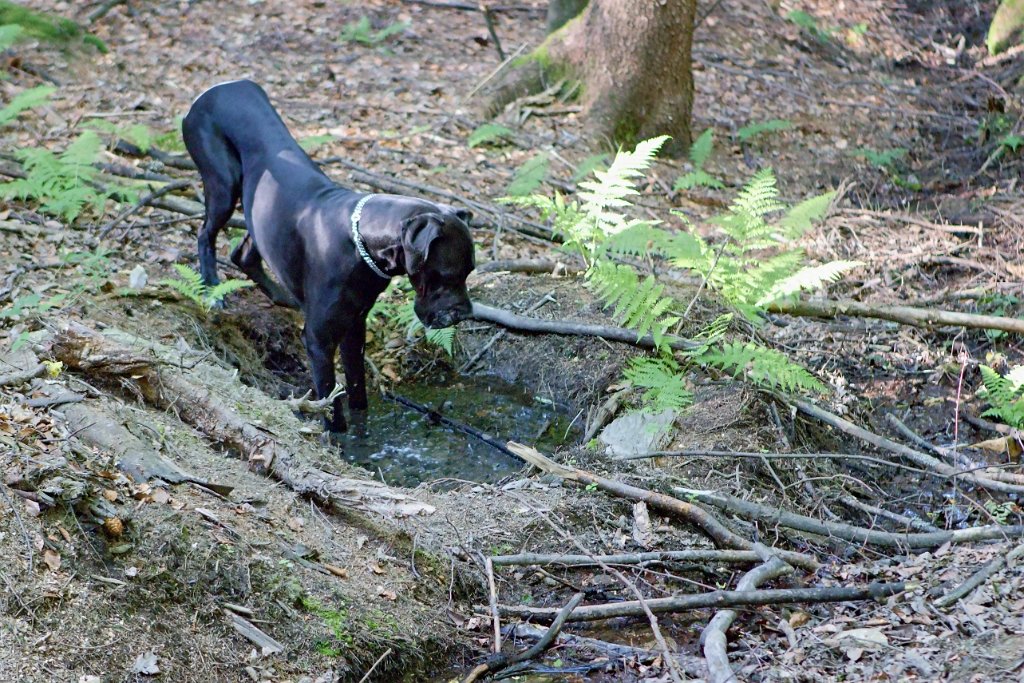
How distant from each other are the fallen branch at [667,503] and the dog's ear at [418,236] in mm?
1168

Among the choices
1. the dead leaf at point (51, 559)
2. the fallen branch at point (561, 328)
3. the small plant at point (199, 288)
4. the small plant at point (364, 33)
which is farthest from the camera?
the small plant at point (364, 33)

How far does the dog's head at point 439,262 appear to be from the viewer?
5316 mm

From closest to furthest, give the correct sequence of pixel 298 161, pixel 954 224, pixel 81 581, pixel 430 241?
pixel 81 581
pixel 430 241
pixel 298 161
pixel 954 224

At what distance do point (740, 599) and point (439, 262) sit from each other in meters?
2.55

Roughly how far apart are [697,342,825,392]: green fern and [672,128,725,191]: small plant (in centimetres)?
363

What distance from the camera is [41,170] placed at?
7.27 m

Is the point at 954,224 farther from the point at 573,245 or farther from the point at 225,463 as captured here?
the point at 225,463

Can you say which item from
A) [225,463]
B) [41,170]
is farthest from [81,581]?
[41,170]

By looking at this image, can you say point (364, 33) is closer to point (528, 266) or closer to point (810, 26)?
point (528, 266)

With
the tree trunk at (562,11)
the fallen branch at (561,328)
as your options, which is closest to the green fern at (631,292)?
the fallen branch at (561,328)

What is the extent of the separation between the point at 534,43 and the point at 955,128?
5.20 meters

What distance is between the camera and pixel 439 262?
5.48 metres

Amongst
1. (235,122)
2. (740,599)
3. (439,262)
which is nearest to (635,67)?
(235,122)

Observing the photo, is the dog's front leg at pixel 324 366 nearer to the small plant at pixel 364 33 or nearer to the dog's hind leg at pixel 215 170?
the dog's hind leg at pixel 215 170
